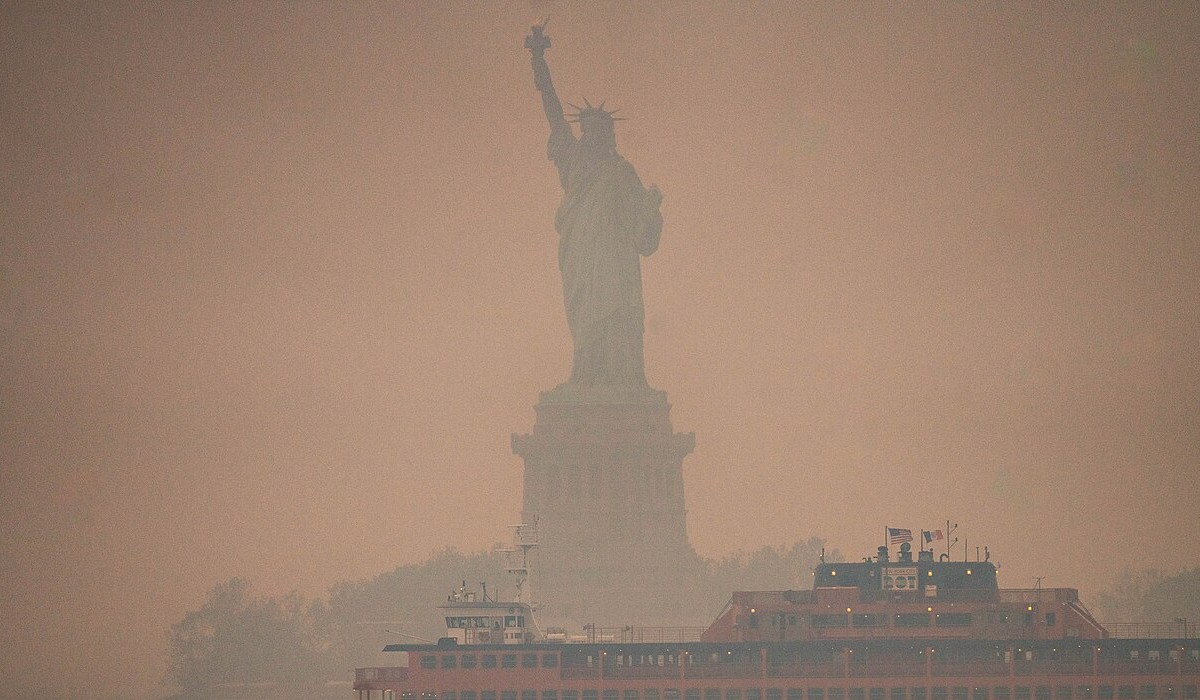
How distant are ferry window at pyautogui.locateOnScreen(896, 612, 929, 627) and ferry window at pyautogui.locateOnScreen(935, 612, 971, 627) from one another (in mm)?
620

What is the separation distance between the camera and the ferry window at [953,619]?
16438 centimetres

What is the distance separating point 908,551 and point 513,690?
2189 cm

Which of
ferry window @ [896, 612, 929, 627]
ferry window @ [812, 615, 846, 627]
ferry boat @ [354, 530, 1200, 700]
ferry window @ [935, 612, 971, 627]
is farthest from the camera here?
ferry window @ [812, 615, 846, 627]

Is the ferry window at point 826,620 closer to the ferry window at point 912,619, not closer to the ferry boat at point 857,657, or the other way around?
the ferry boat at point 857,657

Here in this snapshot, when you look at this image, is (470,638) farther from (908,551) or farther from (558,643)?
(908,551)

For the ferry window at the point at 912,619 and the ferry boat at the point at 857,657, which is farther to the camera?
the ferry window at the point at 912,619

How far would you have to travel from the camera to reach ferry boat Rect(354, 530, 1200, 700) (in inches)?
6388

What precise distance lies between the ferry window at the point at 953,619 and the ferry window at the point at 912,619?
0.62m

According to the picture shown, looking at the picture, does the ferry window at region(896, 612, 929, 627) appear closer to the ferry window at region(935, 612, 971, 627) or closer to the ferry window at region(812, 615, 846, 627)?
the ferry window at region(935, 612, 971, 627)

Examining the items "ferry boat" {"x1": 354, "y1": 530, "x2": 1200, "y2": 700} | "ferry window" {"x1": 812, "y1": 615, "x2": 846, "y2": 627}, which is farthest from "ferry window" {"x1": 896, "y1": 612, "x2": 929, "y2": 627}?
"ferry window" {"x1": 812, "y1": 615, "x2": 846, "y2": 627}

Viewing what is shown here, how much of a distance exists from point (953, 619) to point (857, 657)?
5362 mm

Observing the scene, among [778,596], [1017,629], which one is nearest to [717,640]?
[778,596]

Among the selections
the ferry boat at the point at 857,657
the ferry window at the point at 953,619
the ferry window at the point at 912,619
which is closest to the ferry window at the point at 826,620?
the ferry boat at the point at 857,657

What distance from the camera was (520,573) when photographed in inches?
6796
